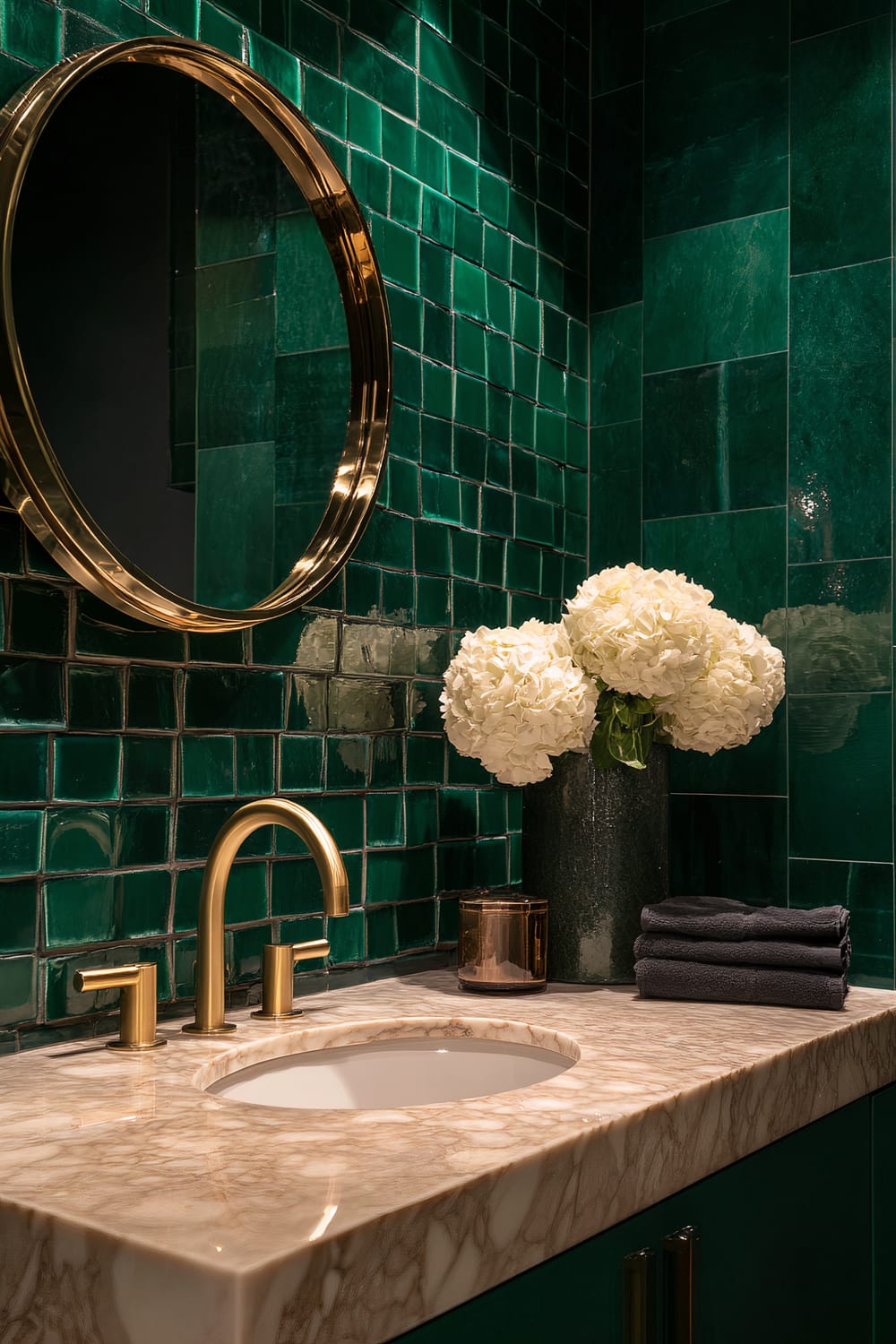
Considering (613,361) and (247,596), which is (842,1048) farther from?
(613,361)

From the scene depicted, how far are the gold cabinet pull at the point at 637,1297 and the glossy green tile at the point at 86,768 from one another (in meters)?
0.60

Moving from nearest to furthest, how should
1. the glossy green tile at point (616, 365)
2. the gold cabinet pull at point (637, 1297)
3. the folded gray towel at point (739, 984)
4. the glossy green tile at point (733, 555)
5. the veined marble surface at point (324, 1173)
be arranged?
the veined marble surface at point (324, 1173) → the gold cabinet pull at point (637, 1297) → the folded gray towel at point (739, 984) → the glossy green tile at point (733, 555) → the glossy green tile at point (616, 365)

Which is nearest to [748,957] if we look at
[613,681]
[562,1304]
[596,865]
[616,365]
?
[596,865]

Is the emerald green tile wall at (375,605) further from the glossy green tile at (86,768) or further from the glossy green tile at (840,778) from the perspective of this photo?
→ the glossy green tile at (840,778)

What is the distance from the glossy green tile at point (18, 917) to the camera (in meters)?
1.07

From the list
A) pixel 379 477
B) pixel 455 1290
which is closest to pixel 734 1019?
pixel 455 1290

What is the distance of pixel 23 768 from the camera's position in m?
1.09

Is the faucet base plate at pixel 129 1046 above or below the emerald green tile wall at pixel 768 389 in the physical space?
below

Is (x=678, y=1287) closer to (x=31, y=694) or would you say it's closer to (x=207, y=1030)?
(x=207, y=1030)

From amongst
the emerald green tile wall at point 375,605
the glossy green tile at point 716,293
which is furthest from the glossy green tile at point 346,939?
the glossy green tile at point 716,293

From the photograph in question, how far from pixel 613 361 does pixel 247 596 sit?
0.84m

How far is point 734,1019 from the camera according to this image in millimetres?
1243

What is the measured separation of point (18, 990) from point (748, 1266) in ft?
2.16

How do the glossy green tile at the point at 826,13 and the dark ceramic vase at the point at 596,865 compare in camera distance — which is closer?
the dark ceramic vase at the point at 596,865
